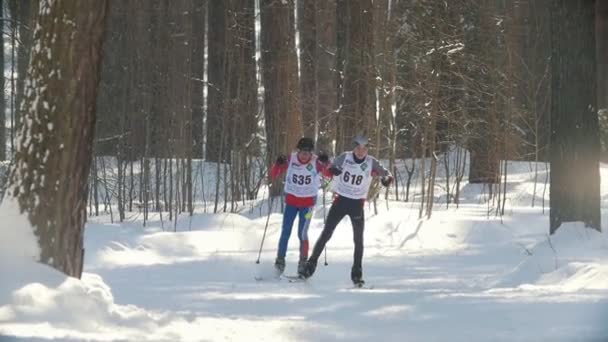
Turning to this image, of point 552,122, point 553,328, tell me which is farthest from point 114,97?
point 553,328

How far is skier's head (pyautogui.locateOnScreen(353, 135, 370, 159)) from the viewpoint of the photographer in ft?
38.8

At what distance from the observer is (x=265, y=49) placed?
74.0 ft

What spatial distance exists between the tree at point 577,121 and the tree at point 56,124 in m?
7.77

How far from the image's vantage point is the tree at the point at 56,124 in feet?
24.8

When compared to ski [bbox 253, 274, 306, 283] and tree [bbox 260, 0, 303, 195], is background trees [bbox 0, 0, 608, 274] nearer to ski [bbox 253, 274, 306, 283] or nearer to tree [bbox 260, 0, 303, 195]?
tree [bbox 260, 0, 303, 195]

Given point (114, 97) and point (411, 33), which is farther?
point (114, 97)

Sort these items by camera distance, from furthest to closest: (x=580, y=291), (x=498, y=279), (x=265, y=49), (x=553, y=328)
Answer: (x=265, y=49) → (x=498, y=279) → (x=580, y=291) → (x=553, y=328)

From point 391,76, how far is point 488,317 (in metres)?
11.8

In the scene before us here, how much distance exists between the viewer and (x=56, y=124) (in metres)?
7.55

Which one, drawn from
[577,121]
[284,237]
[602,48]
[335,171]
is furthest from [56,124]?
[602,48]

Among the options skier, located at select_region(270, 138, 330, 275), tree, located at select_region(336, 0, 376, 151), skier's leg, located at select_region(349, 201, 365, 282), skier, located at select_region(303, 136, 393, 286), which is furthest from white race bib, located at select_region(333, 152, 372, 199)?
tree, located at select_region(336, 0, 376, 151)

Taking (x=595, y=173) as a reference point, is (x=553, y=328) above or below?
below

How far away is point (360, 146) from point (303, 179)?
1218 millimetres

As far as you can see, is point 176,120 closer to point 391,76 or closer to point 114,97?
point 114,97
